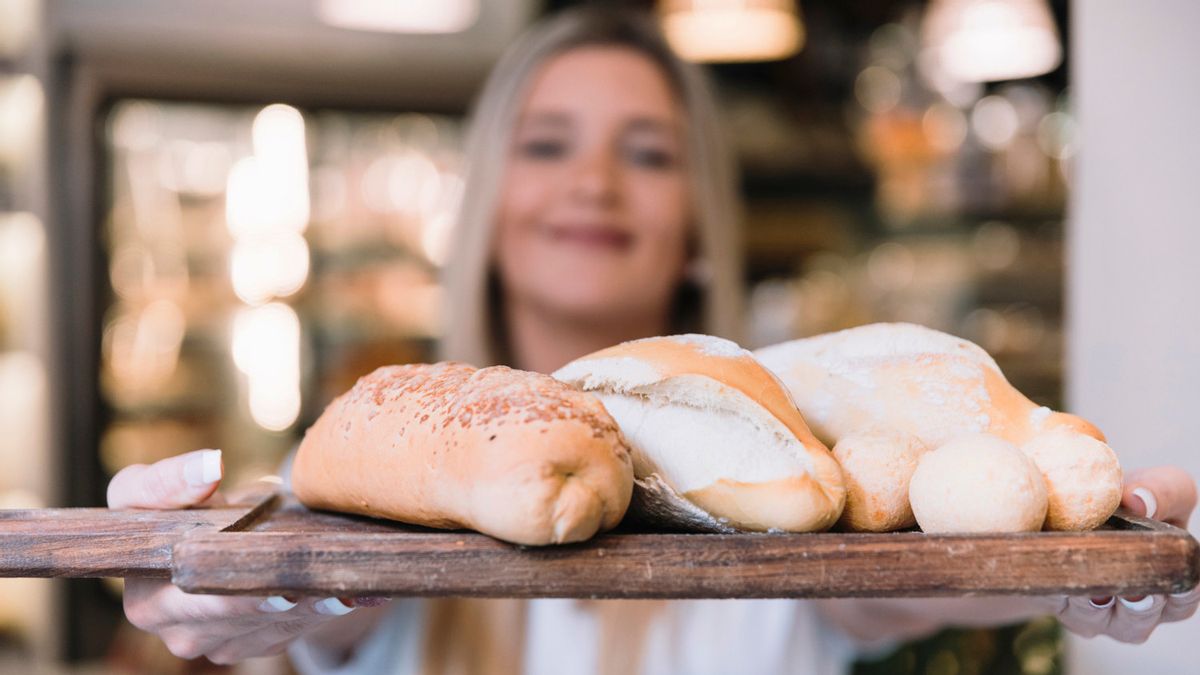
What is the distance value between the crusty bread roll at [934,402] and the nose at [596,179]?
3.28 feet

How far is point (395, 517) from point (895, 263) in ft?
13.8

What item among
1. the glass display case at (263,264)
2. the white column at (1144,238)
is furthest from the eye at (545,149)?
the glass display case at (263,264)

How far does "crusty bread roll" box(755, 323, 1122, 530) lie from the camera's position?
0.56 metres

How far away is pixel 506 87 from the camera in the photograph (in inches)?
75.7

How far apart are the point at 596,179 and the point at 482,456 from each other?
3.86 ft

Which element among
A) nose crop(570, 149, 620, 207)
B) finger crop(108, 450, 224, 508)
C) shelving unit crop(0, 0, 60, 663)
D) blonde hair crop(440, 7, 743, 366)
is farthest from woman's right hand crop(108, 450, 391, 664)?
shelving unit crop(0, 0, 60, 663)

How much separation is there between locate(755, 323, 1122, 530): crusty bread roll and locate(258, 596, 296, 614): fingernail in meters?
0.35

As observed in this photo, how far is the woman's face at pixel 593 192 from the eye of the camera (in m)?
1.71

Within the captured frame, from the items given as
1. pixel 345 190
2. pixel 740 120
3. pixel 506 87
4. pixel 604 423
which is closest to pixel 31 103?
pixel 345 190

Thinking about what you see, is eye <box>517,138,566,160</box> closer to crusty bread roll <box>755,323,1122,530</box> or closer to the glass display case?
crusty bread roll <box>755,323,1122,530</box>

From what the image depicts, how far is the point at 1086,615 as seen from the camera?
78 centimetres

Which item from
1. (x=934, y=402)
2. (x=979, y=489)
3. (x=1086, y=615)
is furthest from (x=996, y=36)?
(x=979, y=489)

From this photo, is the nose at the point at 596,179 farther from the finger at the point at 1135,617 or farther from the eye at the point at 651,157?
the finger at the point at 1135,617

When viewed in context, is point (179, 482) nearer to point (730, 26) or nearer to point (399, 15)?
point (730, 26)
